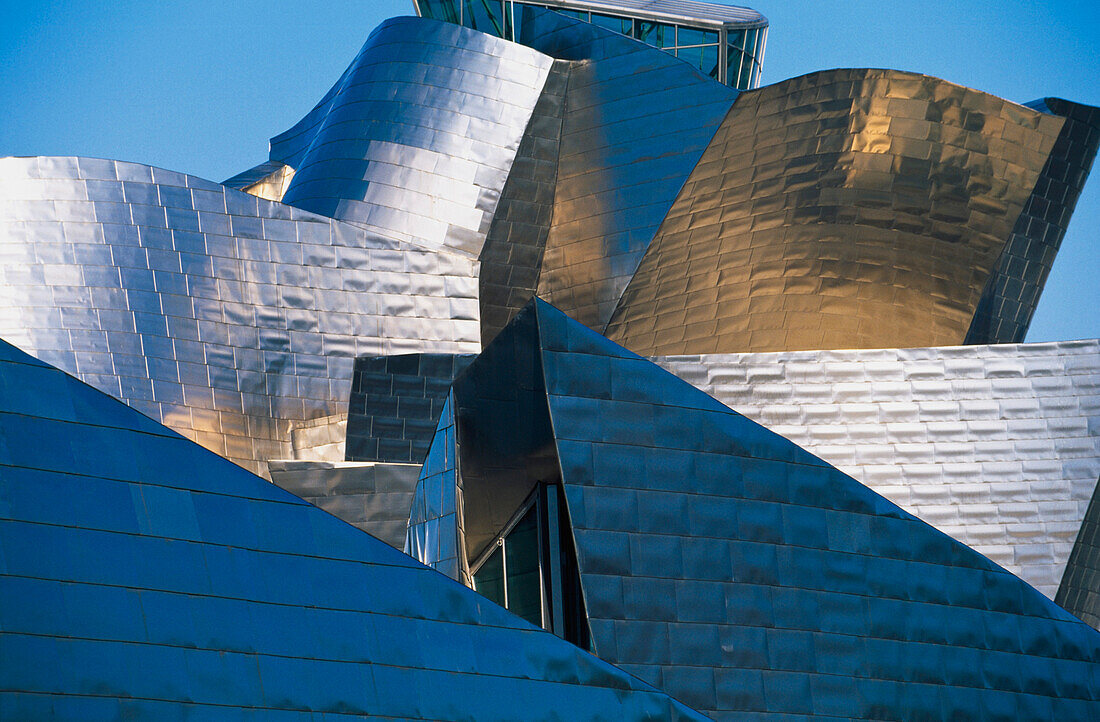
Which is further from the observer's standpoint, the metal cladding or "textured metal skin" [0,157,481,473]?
"textured metal skin" [0,157,481,473]

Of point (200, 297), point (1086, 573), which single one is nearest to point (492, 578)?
point (200, 297)

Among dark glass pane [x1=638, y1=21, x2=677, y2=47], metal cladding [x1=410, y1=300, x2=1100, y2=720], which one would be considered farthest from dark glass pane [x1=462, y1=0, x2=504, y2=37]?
metal cladding [x1=410, y1=300, x2=1100, y2=720]

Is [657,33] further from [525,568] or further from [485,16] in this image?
[525,568]

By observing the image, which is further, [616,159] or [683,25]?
[683,25]

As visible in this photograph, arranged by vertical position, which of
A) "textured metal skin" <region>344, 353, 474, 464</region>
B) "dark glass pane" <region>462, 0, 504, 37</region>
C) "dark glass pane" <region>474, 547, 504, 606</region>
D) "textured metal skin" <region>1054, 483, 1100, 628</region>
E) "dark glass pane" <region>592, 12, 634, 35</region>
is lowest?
"dark glass pane" <region>474, 547, 504, 606</region>

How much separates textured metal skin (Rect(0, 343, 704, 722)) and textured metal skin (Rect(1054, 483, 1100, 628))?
9.22 m

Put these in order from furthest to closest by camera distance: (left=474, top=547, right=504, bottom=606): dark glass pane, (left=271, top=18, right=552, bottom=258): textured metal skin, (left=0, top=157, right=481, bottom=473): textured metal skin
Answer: (left=271, top=18, right=552, bottom=258): textured metal skin → (left=0, top=157, right=481, bottom=473): textured metal skin → (left=474, top=547, right=504, bottom=606): dark glass pane

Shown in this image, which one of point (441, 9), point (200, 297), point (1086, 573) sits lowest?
point (1086, 573)

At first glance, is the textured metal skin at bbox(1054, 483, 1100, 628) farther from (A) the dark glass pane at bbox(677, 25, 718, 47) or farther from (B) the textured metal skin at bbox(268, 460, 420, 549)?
(A) the dark glass pane at bbox(677, 25, 718, 47)

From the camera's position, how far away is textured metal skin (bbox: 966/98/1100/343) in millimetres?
18625

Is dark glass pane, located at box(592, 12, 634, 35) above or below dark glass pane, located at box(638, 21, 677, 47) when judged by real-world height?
above

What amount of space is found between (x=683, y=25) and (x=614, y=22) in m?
1.52

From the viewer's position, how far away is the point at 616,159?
20281 mm

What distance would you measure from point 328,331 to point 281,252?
1.23m
